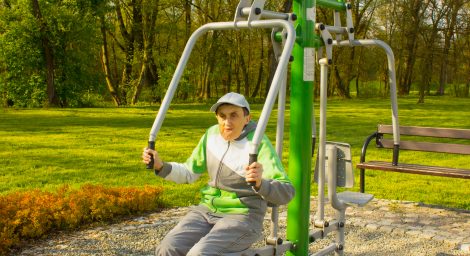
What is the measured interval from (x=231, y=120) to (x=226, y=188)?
1.25 ft

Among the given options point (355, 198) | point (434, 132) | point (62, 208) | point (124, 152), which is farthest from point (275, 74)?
point (124, 152)

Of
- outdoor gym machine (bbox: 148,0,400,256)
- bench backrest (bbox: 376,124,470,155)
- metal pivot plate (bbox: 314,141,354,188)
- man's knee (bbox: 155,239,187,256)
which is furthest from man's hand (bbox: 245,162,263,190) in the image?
bench backrest (bbox: 376,124,470,155)

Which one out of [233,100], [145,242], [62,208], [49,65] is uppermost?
[49,65]

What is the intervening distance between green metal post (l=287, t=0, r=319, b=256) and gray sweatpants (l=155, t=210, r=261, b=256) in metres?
0.57

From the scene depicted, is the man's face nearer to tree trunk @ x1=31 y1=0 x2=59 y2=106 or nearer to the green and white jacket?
the green and white jacket

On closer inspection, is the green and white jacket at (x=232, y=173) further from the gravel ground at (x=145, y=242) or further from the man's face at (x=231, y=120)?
the gravel ground at (x=145, y=242)

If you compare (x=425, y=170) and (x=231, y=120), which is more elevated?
(x=231, y=120)

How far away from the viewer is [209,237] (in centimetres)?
306

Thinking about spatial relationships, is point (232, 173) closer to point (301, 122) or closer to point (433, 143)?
point (301, 122)

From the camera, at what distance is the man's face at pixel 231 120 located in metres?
3.18

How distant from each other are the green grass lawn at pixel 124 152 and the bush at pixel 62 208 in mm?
588

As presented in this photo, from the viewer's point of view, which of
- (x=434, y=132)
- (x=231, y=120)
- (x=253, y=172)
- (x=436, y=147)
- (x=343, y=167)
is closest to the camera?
(x=253, y=172)

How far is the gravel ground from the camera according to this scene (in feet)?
15.5

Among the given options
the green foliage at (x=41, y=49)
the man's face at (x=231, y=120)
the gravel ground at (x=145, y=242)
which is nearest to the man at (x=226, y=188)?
the man's face at (x=231, y=120)
